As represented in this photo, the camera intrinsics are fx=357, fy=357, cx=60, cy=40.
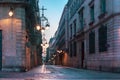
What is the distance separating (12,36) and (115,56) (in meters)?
9.19

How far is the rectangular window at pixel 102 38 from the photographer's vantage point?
34.5 m

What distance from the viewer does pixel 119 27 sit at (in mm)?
31250

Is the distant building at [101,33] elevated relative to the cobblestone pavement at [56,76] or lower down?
elevated

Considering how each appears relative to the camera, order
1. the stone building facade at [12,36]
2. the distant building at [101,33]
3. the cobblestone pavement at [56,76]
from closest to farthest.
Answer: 1. the cobblestone pavement at [56,76]
2. the stone building facade at [12,36]
3. the distant building at [101,33]

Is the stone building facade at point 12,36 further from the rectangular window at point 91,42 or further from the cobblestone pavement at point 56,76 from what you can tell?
the rectangular window at point 91,42

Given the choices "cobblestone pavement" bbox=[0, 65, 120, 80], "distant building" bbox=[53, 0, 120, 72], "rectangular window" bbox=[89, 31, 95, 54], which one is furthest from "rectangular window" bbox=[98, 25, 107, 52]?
"cobblestone pavement" bbox=[0, 65, 120, 80]

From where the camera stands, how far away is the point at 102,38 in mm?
35750

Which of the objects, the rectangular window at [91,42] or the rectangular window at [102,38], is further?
the rectangular window at [91,42]

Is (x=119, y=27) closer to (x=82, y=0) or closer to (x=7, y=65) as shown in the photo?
(x=7, y=65)

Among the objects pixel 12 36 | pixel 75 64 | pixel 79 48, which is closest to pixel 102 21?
pixel 12 36

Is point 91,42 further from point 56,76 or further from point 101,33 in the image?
point 56,76

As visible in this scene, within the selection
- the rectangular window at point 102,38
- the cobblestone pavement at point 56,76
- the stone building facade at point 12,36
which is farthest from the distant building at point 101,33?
the stone building facade at point 12,36

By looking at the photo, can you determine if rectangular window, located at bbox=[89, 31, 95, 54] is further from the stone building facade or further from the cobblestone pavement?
the cobblestone pavement

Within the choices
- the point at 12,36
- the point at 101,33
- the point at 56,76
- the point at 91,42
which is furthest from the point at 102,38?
the point at 56,76
